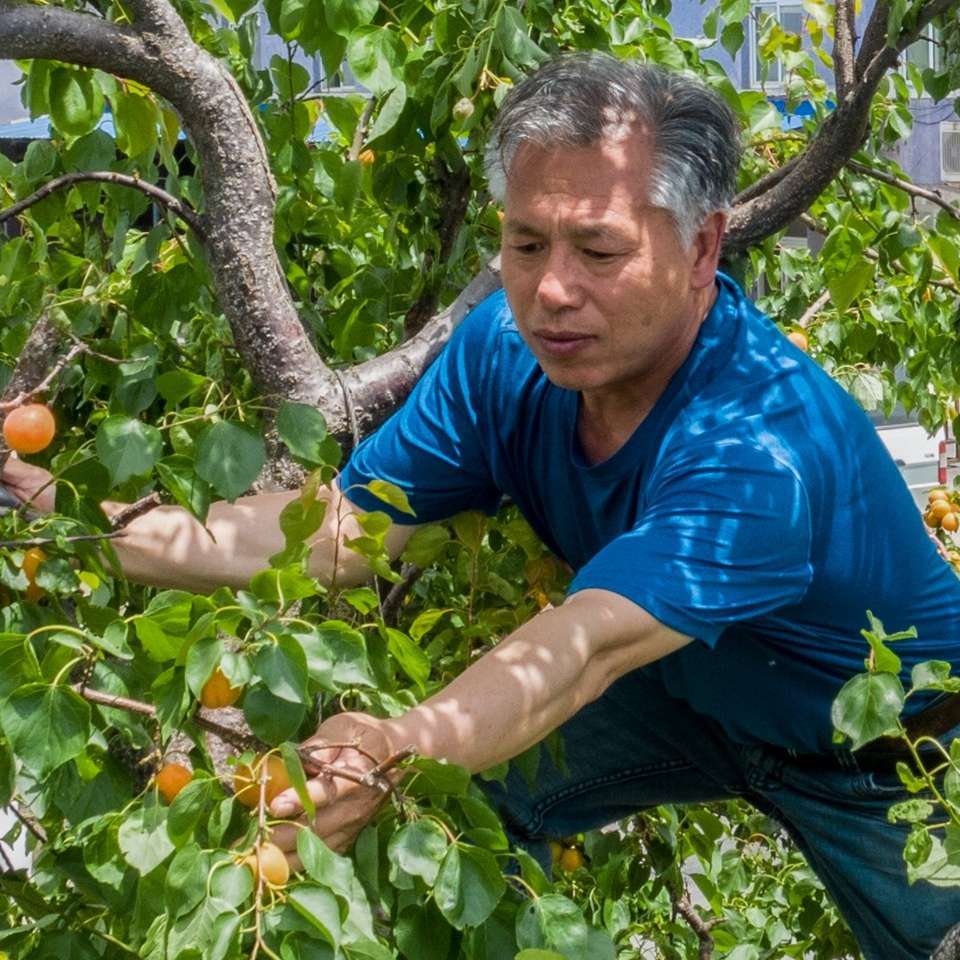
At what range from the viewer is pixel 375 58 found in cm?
252

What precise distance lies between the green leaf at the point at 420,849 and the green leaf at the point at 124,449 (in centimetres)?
57

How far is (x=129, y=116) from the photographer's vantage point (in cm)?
230

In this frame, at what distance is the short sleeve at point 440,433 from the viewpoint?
2.38 meters

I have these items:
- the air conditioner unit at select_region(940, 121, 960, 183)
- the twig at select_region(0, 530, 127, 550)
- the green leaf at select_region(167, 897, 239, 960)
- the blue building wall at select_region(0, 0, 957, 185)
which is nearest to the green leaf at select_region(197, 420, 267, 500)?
the twig at select_region(0, 530, 127, 550)

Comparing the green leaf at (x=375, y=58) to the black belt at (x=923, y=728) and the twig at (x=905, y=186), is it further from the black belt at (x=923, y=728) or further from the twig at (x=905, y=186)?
the black belt at (x=923, y=728)

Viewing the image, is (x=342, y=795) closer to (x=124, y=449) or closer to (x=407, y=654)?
(x=407, y=654)

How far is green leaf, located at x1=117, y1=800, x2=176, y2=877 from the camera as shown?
1.47 metres

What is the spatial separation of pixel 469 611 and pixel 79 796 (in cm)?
68

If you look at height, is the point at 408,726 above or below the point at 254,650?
below

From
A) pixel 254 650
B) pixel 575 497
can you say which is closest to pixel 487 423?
pixel 575 497

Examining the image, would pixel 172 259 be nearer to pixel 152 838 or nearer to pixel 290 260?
pixel 290 260

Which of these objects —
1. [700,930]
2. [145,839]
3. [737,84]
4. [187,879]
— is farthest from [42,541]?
[737,84]

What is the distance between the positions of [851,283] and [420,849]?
185 cm

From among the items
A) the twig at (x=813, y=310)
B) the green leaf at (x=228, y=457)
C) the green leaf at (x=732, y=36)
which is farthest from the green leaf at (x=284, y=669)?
the twig at (x=813, y=310)
